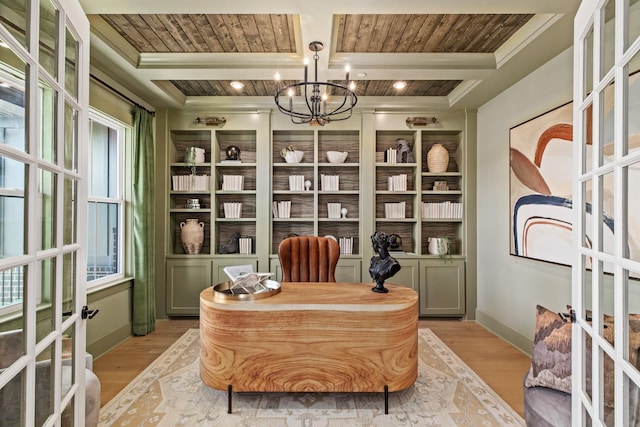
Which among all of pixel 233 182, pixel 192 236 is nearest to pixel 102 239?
pixel 192 236

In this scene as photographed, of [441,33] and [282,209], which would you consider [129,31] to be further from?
[441,33]

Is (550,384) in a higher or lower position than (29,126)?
lower

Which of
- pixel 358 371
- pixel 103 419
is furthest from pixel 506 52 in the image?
pixel 103 419

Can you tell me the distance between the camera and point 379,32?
2684mm

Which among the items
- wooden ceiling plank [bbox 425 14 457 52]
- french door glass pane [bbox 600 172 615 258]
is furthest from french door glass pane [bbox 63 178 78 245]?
wooden ceiling plank [bbox 425 14 457 52]

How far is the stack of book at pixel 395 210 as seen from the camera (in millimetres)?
4266

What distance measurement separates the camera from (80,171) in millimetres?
1392

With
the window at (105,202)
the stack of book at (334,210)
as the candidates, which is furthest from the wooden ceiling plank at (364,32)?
the window at (105,202)

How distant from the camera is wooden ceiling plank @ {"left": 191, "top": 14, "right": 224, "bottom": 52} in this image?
8.27 ft

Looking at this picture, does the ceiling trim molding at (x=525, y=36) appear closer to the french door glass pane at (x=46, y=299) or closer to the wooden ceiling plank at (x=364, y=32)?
the wooden ceiling plank at (x=364, y=32)

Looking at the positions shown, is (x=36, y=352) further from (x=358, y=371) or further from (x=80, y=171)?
(x=358, y=371)

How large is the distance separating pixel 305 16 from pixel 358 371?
2.38 meters

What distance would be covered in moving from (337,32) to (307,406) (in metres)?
2.79

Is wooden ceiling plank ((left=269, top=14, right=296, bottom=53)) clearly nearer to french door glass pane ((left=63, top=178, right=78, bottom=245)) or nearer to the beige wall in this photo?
french door glass pane ((left=63, top=178, right=78, bottom=245))
